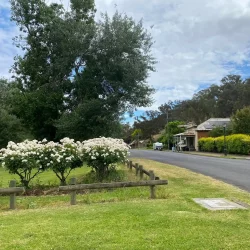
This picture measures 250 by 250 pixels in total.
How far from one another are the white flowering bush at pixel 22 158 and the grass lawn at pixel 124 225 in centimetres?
172

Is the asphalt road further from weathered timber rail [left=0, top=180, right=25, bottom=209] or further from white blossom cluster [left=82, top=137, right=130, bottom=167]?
weathered timber rail [left=0, top=180, right=25, bottom=209]

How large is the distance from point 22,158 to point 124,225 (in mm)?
5430

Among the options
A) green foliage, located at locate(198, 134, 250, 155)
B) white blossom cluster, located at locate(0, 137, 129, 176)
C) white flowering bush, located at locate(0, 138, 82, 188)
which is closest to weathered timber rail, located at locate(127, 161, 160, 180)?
white blossom cluster, located at locate(0, 137, 129, 176)

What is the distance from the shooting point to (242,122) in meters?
40.2

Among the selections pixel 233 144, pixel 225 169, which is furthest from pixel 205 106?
pixel 225 169

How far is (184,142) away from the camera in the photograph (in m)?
58.0

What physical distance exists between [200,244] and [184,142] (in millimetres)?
54416

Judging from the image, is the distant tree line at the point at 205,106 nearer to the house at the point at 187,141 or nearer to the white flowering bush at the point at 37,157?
the house at the point at 187,141

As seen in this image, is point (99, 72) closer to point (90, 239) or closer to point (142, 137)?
point (90, 239)

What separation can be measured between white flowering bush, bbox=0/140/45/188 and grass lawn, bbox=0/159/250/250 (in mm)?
1716

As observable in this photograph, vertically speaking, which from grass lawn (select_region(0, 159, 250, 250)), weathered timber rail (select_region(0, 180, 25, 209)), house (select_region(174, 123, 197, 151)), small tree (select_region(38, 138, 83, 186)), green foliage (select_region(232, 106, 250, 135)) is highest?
green foliage (select_region(232, 106, 250, 135))

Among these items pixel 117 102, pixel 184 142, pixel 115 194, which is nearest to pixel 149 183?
pixel 115 194

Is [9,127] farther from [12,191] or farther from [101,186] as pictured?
[101,186]

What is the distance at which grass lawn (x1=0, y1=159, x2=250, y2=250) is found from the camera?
4.61 m
